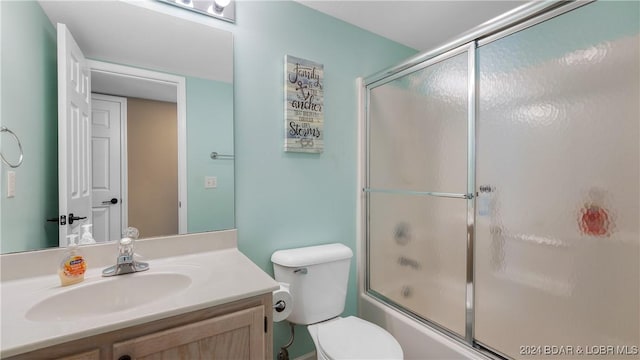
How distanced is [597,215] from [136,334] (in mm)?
1531

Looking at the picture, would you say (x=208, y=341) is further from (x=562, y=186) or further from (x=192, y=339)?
(x=562, y=186)

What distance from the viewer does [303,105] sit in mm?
1611

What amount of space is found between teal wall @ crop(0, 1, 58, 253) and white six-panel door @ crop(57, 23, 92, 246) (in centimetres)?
2

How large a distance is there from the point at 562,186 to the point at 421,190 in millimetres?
617

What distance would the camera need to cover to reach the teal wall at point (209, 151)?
1341 millimetres

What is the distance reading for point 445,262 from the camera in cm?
143

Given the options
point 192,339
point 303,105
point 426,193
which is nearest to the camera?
point 192,339

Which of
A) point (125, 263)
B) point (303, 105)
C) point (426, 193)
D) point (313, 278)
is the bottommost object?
point (313, 278)

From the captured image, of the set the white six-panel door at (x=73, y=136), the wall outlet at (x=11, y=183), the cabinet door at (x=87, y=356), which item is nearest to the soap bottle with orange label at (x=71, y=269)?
the white six-panel door at (x=73, y=136)

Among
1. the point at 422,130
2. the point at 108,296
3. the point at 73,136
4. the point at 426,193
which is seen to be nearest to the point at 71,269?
the point at 108,296

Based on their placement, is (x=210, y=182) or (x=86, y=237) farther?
(x=210, y=182)

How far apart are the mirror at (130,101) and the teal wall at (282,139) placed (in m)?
0.11

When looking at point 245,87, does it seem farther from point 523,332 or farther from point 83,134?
point 523,332

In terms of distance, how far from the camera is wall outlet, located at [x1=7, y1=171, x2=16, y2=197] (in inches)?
37.4
